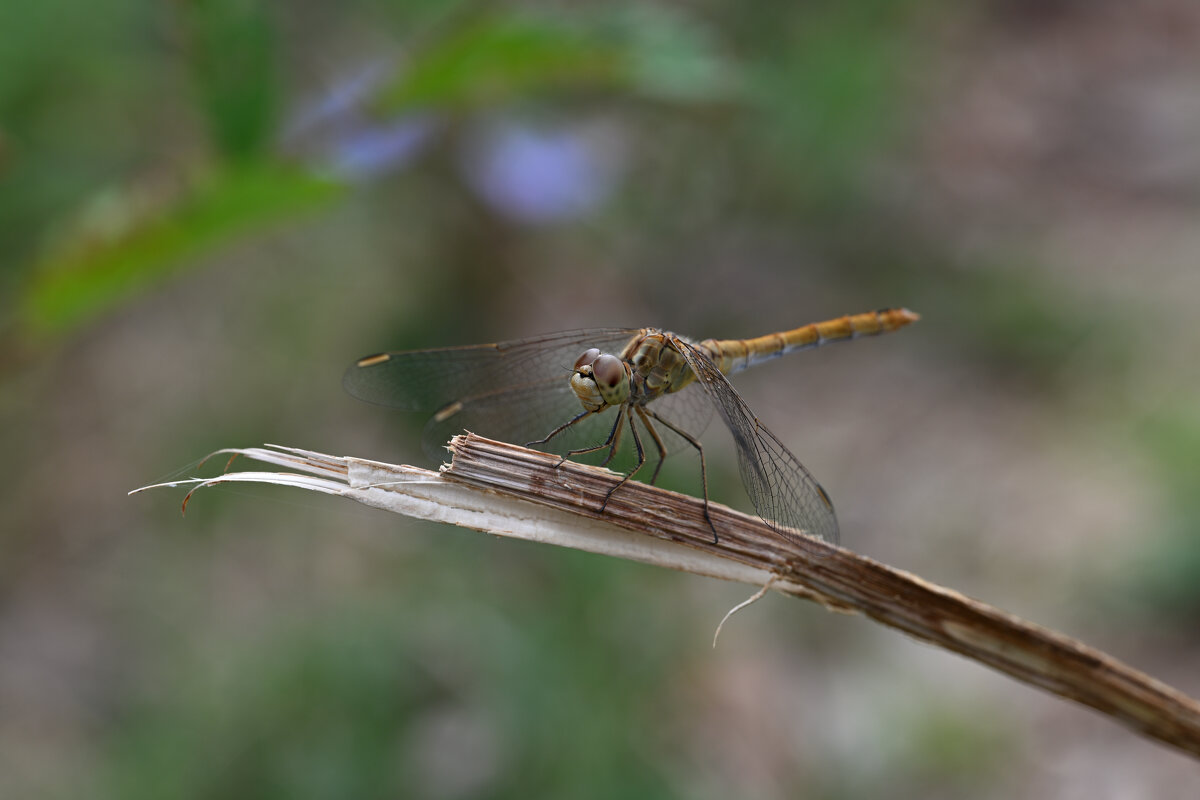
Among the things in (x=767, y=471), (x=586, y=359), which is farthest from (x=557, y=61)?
(x=767, y=471)

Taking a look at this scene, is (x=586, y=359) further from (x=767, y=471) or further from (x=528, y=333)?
(x=528, y=333)

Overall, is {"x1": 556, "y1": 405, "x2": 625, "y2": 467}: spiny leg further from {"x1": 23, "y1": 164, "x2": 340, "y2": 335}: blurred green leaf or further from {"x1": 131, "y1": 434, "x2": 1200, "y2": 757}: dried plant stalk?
{"x1": 23, "y1": 164, "x2": 340, "y2": 335}: blurred green leaf

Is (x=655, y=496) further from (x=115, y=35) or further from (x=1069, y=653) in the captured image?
(x=115, y=35)

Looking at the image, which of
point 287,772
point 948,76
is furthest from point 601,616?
point 948,76

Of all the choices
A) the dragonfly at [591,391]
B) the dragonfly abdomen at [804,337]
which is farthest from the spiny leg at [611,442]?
the dragonfly abdomen at [804,337]

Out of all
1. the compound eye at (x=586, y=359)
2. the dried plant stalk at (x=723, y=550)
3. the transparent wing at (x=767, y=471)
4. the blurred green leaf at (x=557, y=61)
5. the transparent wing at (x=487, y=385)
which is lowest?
the dried plant stalk at (x=723, y=550)

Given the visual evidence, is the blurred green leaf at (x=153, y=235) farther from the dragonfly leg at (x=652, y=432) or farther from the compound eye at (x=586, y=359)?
the dragonfly leg at (x=652, y=432)

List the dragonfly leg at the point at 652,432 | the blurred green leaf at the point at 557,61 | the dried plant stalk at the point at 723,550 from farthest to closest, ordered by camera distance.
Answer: the dragonfly leg at the point at 652,432 < the blurred green leaf at the point at 557,61 < the dried plant stalk at the point at 723,550

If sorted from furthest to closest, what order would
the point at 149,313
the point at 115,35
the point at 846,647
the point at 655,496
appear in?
the point at 149,313, the point at 846,647, the point at 115,35, the point at 655,496
